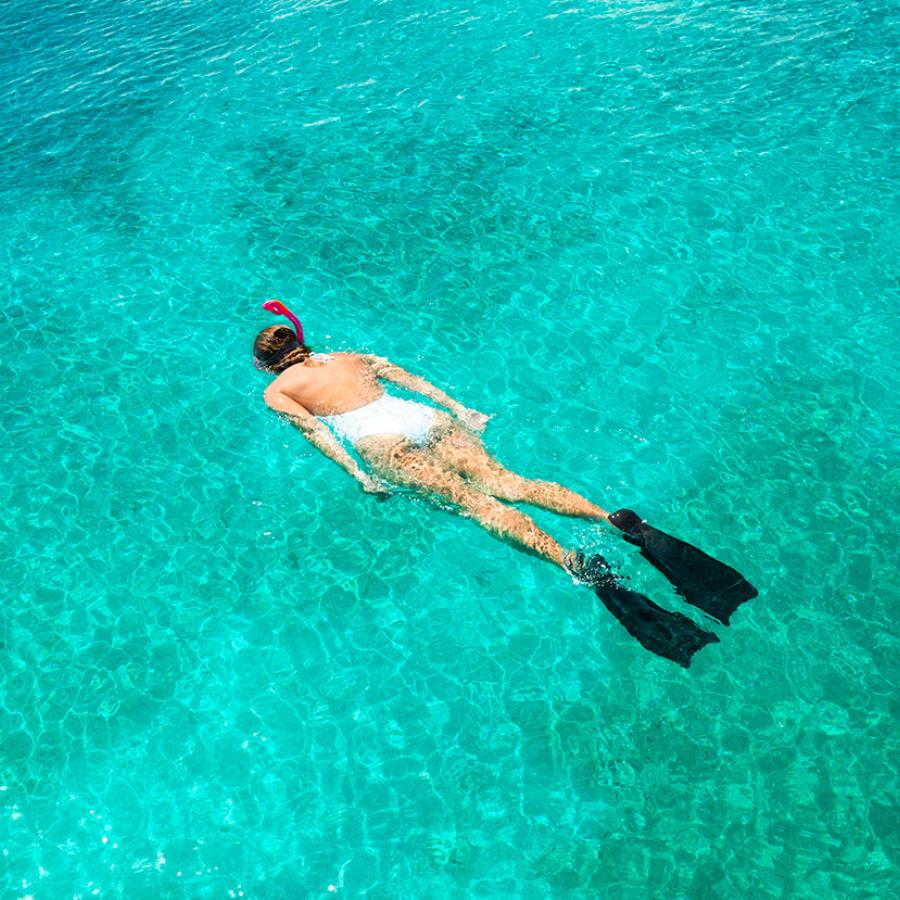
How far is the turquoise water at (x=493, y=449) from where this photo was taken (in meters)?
4.89

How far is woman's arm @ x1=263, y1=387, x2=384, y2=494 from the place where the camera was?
235 inches

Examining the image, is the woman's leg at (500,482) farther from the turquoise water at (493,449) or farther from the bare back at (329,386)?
the bare back at (329,386)

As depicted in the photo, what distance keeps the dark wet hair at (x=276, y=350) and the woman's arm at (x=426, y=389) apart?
0.59 m

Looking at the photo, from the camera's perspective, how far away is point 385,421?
239 inches

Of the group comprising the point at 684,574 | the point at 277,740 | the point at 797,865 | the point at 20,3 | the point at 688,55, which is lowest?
the point at 797,865

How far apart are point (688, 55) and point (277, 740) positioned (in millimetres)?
10999

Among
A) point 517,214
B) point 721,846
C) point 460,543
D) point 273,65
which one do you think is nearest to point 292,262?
point 517,214

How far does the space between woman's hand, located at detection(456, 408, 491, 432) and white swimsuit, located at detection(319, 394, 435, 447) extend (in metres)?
0.46

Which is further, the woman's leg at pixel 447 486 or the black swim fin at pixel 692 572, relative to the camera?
the woman's leg at pixel 447 486

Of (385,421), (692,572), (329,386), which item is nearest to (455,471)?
(385,421)

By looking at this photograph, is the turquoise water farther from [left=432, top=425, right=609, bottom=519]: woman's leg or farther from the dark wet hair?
the dark wet hair

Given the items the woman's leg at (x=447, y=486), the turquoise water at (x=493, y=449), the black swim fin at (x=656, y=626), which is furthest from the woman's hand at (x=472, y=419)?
the black swim fin at (x=656, y=626)

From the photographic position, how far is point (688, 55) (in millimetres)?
11883

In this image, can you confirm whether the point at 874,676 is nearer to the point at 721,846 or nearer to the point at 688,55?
the point at 721,846
